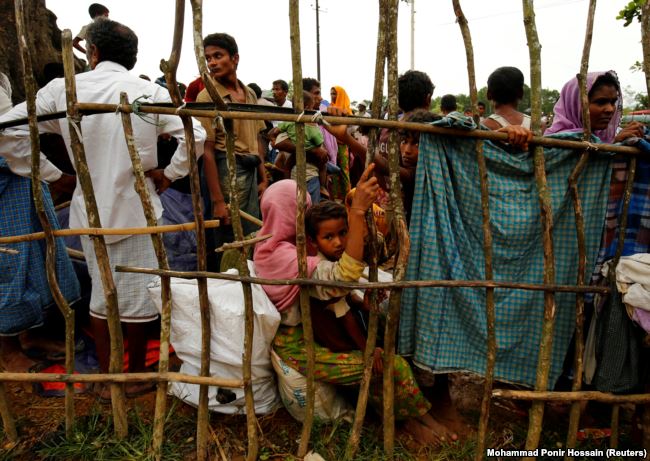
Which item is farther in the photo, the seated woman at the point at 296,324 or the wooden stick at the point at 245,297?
the seated woman at the point at 296,324

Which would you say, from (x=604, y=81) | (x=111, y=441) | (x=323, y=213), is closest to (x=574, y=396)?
(x=323, y=213)

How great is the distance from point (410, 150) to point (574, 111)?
101cm

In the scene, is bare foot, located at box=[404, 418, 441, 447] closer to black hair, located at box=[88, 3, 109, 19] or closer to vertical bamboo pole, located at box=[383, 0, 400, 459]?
vertical bamboo pole, located at box=[383, 0, 400, 459]

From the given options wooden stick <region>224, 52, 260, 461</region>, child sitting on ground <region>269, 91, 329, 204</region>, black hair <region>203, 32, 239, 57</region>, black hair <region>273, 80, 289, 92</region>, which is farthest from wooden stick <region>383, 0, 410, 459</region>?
black hair <region>273, 80, 289, 92</region>

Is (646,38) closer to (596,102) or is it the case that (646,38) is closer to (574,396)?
(596,102)

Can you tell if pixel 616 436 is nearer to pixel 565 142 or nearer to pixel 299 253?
pixel 565 142

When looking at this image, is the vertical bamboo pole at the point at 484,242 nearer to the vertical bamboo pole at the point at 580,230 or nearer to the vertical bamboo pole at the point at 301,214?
the vertical bamboo pole at the point at 580,230

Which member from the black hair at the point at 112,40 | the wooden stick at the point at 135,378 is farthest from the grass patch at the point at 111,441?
the black hair at the point at 112,40

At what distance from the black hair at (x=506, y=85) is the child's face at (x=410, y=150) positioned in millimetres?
1133

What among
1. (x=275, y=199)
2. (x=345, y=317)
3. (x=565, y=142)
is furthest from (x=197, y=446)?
(x=565, y=142)

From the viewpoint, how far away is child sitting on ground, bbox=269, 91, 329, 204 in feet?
14.0

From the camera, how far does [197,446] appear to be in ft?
7.92

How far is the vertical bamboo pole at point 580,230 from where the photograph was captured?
6.96ft

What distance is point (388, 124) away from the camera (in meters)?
2.11
